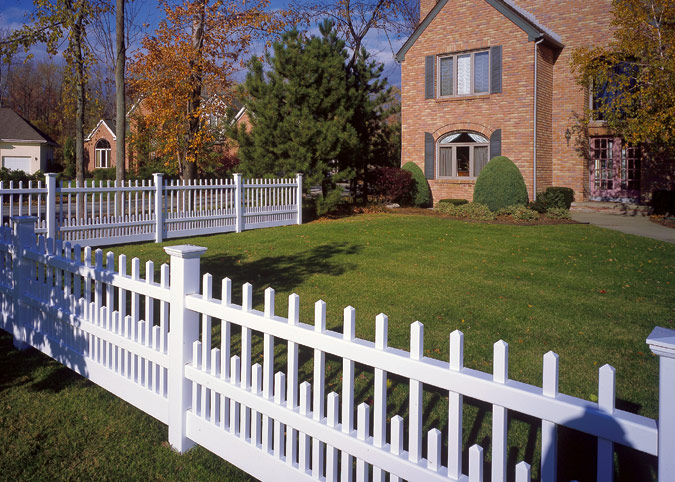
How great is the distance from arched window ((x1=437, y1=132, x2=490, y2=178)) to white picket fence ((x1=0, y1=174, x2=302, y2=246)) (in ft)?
23.7

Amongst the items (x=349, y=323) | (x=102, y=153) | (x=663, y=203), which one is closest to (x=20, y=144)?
(x=102, y=153)

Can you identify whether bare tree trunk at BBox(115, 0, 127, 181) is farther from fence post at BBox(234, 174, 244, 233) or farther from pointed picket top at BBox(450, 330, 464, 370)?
pointed picket top at BBox(450, 330, 464, 370)

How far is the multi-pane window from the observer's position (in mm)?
20375

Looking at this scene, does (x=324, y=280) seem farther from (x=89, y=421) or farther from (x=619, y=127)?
(x=619, y=127)

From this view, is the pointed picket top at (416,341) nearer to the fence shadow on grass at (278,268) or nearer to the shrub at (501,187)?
the fence shadow on grass at (278,268)

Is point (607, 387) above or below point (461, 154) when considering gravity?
below

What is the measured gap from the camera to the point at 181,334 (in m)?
3.44

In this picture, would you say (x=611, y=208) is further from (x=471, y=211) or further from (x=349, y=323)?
(x=349, y=323)

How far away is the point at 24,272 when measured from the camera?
5.20m

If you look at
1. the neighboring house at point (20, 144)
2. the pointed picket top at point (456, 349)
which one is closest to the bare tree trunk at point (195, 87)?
the pointed picket top at point (456, 349)

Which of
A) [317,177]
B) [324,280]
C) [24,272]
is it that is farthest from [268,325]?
[317,177]

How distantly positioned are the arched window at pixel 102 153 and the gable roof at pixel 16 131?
222 inches

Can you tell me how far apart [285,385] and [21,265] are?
3146 mm

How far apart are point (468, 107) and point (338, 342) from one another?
19.3 meters
